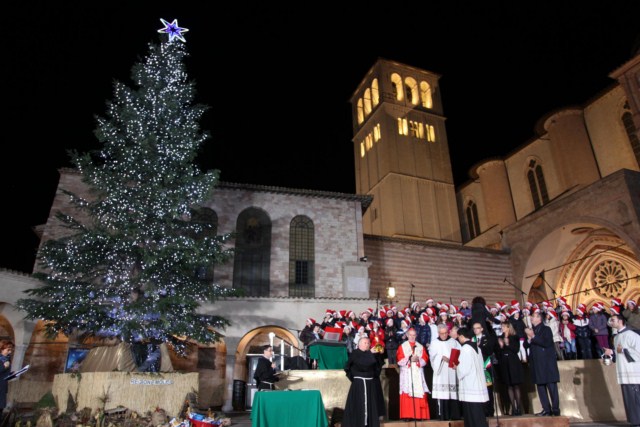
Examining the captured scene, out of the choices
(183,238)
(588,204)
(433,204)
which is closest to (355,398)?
(183,238)

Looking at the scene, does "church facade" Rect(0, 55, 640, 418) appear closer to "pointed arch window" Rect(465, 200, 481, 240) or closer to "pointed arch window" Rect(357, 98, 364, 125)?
"pointed arch window" Rect(465, 200, 481, 240)

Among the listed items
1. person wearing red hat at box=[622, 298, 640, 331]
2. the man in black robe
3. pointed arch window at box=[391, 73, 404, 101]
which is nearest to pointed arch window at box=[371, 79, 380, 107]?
pointed arch window at box=[391, 73, 404, 101]

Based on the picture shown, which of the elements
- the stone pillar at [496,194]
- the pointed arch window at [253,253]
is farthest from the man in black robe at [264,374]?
the stone pillar at [496,194]

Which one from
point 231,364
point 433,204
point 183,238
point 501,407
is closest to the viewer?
point 501,407

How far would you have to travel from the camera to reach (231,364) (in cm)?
1647

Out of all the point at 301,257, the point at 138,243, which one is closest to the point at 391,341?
the point at 138,243

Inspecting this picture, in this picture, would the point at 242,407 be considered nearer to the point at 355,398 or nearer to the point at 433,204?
the point at 355,398

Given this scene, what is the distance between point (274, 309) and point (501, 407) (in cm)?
1009

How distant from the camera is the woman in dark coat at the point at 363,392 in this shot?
7.27m

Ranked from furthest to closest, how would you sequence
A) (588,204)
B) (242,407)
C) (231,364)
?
(588,204) < (231,364) < (242,407)

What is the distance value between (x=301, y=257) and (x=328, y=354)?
7.45m

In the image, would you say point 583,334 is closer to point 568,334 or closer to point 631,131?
point 568,334

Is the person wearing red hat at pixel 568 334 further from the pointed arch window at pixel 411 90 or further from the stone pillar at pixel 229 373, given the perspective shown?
the pointed arch window at pixel 411 90

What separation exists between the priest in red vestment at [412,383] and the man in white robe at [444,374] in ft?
0.70
